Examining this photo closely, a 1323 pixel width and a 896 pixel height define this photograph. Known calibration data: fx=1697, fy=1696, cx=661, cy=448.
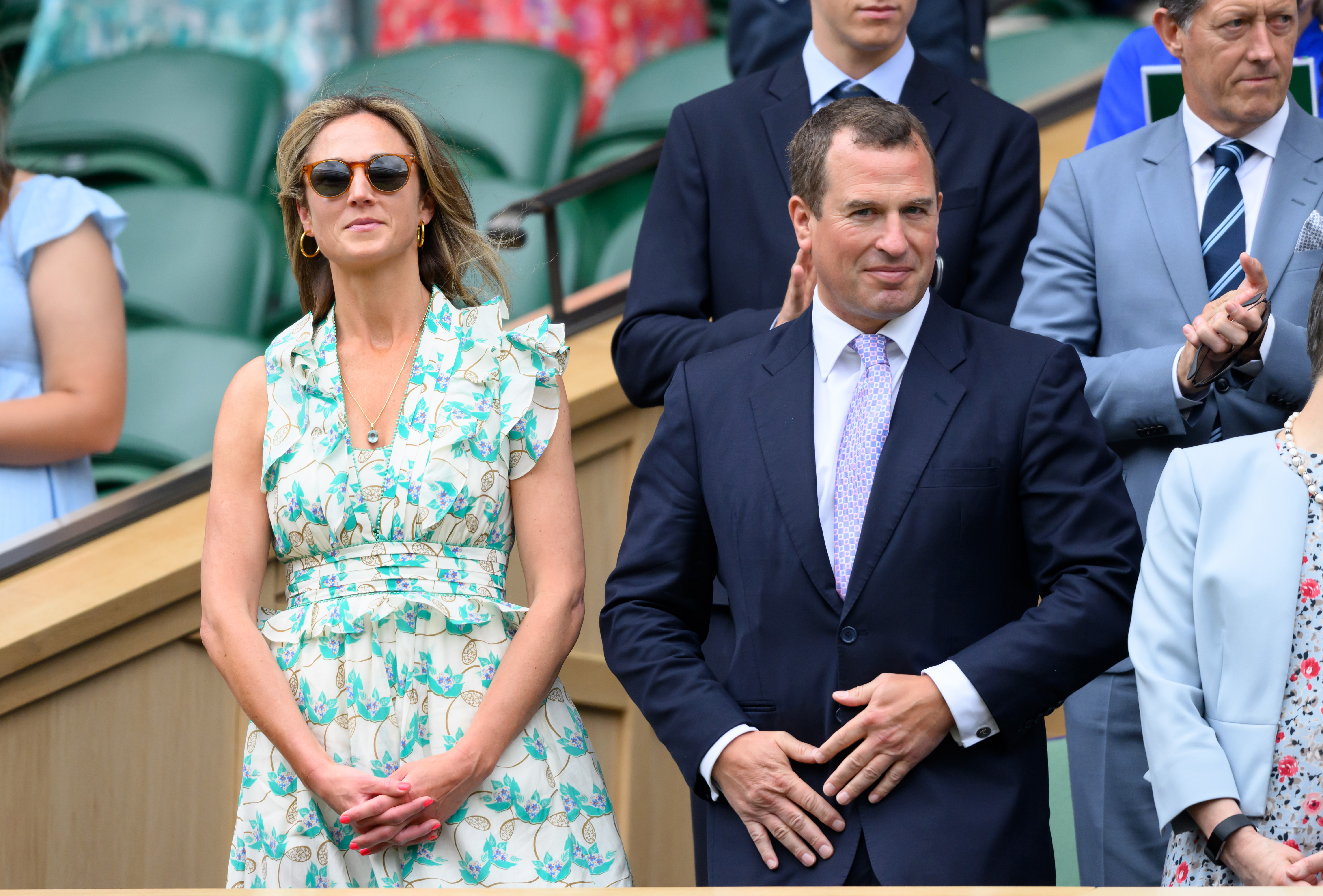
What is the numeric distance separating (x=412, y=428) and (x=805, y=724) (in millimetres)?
737

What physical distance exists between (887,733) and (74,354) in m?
1.77

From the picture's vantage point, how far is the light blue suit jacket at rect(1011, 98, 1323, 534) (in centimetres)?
240

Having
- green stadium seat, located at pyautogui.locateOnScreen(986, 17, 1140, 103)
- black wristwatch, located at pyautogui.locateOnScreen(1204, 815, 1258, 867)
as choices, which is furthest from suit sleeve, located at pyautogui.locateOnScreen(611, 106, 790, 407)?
green stadium seat, located at pyautogui.locateOnScreen(986, 17, 1140, 103)

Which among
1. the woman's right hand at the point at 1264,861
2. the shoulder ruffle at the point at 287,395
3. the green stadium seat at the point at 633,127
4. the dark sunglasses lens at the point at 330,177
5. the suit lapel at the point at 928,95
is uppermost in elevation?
the green stadium seat at the point at 633,127

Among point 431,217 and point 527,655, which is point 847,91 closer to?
point 431,217

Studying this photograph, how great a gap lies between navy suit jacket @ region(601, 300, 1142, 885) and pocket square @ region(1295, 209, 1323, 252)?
47 centimetres

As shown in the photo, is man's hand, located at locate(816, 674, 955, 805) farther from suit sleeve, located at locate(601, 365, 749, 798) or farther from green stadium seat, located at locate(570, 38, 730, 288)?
green stadium seat, located at locate(570, 38, 730, 288)

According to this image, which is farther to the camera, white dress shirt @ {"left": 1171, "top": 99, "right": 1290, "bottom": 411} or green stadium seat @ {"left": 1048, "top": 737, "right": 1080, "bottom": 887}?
green stadium seat @ {"left": 1048, "top": 737, "right": 1080, "bottom": 887}

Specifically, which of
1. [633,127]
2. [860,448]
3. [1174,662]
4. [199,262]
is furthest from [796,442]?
[633,127]

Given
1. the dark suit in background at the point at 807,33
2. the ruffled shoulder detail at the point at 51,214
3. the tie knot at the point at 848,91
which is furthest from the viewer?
the dark suit in background at the point at 807,33

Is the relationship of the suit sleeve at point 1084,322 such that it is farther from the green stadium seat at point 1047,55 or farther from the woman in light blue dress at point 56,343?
the green stadium seat at point 1047,55

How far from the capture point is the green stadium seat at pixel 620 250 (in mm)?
4711

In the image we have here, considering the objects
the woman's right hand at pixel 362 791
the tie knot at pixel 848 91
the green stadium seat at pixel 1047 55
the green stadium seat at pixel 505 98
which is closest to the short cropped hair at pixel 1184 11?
the tie knot at pixel 848 91

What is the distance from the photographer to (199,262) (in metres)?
4.82
